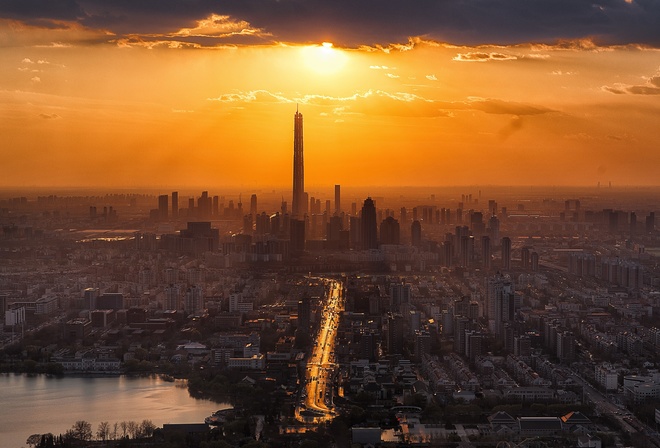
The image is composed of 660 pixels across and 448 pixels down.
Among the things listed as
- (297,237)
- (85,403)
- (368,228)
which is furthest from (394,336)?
(368,228)

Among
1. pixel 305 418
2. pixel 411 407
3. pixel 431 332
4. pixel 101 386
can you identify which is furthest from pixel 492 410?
pixel 101 386

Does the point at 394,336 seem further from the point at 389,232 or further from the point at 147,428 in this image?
the point at 389,232

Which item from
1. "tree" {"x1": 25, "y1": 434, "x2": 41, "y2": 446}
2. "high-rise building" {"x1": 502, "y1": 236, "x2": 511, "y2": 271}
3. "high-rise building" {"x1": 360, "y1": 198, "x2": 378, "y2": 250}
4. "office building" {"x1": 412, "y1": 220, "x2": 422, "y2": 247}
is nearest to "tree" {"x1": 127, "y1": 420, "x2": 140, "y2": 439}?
"tree" {"x1": 25, "y1": 434, "x2": 41, "y2": 446}

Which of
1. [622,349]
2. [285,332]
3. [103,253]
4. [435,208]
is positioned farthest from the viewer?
[435,208]

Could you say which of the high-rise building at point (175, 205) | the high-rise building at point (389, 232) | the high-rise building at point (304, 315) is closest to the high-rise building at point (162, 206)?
the high-rise building at point (175, 205)

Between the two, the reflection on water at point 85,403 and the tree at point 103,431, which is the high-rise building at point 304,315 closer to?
the reflection on water at point 85,403

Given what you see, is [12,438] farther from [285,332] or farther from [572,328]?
[572,328]

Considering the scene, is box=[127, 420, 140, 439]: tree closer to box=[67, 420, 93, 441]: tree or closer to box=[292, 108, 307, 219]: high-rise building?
box=[67, 420, 93, 441]: tree
